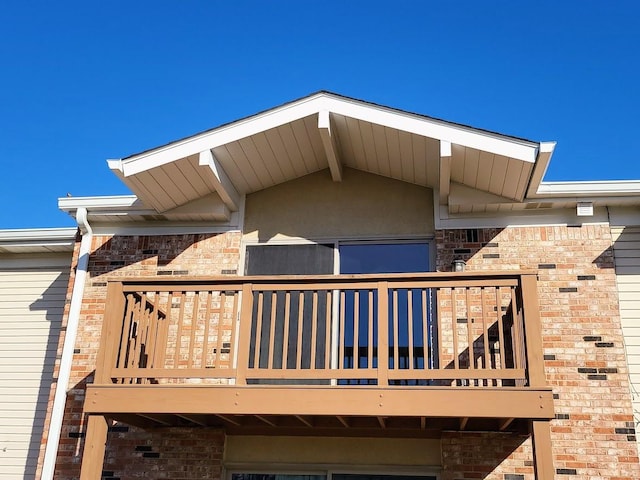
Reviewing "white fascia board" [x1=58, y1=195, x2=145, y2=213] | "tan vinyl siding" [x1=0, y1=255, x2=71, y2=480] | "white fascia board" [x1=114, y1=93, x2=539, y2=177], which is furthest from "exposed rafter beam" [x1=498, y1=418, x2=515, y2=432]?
"tan vinyl siding" [x1=0, y1=255, x2=71, y2=480]

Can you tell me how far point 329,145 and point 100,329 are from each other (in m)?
3.38

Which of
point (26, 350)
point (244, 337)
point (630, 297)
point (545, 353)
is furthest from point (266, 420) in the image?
point (630, 297)

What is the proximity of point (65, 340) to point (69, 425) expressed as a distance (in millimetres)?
950

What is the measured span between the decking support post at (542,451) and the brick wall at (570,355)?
4.03 feet

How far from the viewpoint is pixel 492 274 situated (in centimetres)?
566

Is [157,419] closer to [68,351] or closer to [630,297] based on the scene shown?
[68,351]

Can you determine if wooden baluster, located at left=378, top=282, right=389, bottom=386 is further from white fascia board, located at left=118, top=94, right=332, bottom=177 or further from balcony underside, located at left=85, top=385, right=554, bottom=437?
white fascia board, located at left=118, top=94, right=332, bottom=177

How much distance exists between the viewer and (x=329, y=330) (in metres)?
5.77

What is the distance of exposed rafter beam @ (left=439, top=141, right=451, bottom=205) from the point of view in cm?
668

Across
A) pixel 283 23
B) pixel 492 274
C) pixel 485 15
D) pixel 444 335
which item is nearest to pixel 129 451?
pixel 444 335

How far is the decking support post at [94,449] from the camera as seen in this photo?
5.54m

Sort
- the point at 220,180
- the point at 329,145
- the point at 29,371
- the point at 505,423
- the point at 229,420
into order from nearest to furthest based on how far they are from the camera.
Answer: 1. the point at 505,423
2. the point at 229,420
3. the point at 329,145
4. the point at 220,180
5. the point at 29,371

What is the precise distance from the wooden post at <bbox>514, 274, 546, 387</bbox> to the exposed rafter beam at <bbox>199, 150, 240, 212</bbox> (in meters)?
3.50

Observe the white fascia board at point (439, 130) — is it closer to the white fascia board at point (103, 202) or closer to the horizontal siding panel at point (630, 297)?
the horizontal siding panel at point (630, 297)
